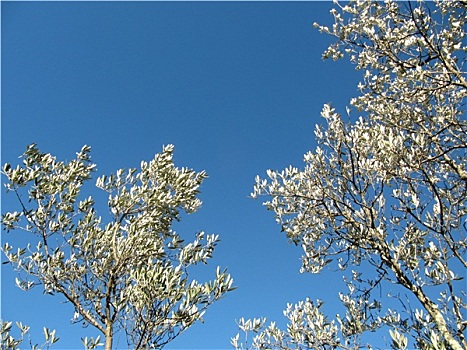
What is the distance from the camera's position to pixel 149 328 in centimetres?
837

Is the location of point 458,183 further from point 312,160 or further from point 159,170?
point 159,170

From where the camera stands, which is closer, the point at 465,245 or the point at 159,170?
the point at 465,245

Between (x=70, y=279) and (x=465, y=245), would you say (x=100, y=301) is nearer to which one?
(x=70, y=279)

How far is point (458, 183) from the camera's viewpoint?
31.2 ft

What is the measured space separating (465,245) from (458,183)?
67.8 inches

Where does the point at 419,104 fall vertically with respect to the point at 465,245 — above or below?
above

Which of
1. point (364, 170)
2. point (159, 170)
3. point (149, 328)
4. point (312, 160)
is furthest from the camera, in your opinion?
point (159, 170)

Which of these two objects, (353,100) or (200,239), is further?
(200,239)

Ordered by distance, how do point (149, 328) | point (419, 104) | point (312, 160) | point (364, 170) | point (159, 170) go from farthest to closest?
1. point (159, 170)
2. point (312, 160)
3. point (364, 170)
4. point (419, 104)
5. point (149, 328)

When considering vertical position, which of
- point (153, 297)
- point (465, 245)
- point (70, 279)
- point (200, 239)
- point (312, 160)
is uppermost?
point (312, 160)

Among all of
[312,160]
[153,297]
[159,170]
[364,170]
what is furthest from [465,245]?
[159,170]

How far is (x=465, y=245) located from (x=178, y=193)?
25.7 ft

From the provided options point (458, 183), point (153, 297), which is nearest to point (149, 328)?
point (153, 297)

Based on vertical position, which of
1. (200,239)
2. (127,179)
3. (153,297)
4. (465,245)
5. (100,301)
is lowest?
(465,245)
